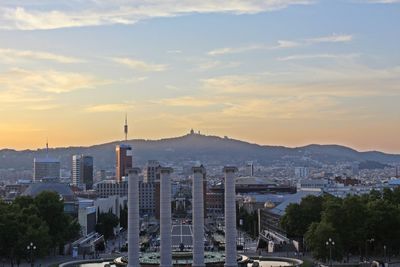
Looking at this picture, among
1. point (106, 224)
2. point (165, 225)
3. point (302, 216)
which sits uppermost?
point (165, 225)

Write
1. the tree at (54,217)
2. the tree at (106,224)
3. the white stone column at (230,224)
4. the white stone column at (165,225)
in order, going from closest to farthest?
1. the white stone column at (165,225)
2. the white stone column at (230,224)
3. the tree at (54,217)
4. the tree at (106,224)

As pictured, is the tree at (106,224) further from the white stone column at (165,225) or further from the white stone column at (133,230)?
the white stone column at (165,225)

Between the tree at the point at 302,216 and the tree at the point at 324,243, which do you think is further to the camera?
the tree at the point at 302,216

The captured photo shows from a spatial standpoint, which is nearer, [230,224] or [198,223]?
[198,223]

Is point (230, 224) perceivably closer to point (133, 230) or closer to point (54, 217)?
point (133, 230)

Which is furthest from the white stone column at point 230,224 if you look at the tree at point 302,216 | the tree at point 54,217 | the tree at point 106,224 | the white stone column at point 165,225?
the tree at point 106,224

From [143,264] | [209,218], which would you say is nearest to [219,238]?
[143,264]

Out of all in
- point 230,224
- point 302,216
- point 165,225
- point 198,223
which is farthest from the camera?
point 302,216

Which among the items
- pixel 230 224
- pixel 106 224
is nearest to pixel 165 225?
pixel 230 224

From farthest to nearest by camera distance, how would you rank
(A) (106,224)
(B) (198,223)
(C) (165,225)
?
(A) (106,224)
(C) (165,225)
(B) (198,223)

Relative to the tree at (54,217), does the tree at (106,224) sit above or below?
below

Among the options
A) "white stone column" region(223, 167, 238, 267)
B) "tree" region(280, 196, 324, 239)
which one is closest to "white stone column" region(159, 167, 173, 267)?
"white stone column" region(223, 167, 238, 267)

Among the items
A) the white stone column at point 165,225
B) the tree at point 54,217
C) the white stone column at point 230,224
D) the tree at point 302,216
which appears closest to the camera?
the white stone column at point 165,225
